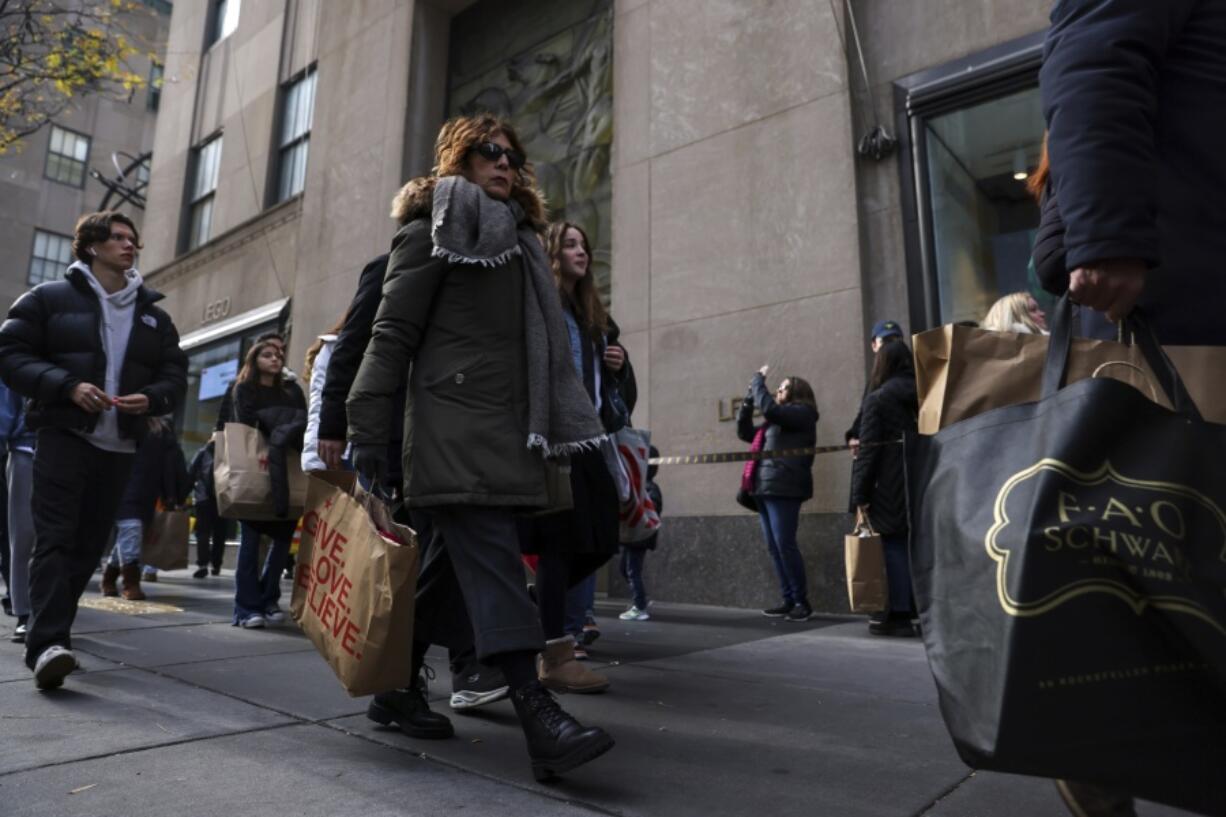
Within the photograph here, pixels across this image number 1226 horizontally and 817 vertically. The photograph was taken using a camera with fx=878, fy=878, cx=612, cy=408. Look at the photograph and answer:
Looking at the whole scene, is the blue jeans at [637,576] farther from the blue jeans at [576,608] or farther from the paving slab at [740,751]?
the paving slab at [740,751]

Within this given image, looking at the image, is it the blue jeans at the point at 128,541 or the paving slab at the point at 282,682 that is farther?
the blue jeans at the point at 128,541

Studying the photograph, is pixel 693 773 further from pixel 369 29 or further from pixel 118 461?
pixel 369 29

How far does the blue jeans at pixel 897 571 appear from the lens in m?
5.71

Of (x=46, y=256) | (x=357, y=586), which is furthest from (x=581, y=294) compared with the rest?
(x=46, y=256)

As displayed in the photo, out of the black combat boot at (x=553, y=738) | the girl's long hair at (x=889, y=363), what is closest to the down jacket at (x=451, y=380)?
the black combat boot at (x=553, y=738)

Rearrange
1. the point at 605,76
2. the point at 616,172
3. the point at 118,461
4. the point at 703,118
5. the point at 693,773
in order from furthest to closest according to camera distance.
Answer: the point at 605,76
the point at 616,172
the point at 703,118
the point at 118,461
the point at 693,773

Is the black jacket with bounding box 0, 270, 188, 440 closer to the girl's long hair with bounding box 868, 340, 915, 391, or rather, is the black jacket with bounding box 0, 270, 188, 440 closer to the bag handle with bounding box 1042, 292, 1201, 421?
the bag handle with bounding box 1042, 292, 1201, 421

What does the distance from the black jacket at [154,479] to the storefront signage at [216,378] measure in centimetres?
577

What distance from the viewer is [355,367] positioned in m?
3.10

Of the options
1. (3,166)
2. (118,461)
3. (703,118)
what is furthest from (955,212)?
(3,166)

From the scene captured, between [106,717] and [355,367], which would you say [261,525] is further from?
[355,367]

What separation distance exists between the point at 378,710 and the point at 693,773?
1116 millimetres

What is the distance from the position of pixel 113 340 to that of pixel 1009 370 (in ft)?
13.4

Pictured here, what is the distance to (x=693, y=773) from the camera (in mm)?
2547
